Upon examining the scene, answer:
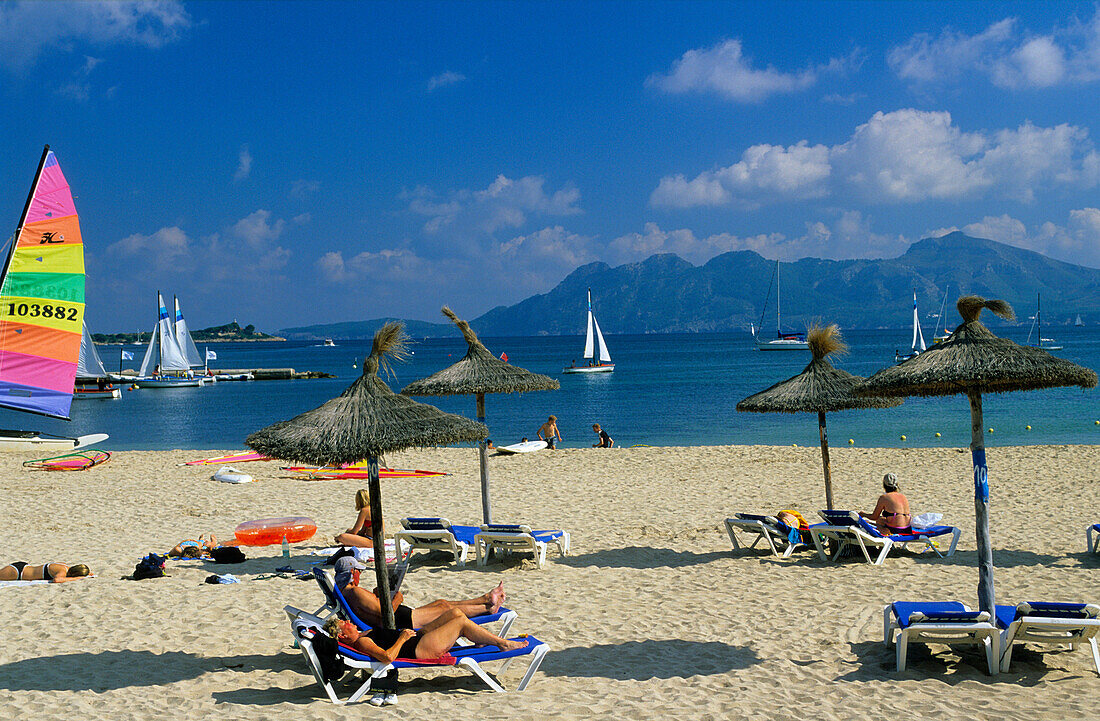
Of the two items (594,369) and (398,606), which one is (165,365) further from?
(398,606)

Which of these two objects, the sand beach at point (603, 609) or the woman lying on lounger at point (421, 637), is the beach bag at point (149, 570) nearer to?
the sand beach at point (603, 609)

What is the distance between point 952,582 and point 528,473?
9822 mm

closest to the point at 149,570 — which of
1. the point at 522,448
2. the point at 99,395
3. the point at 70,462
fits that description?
the point at 522,448

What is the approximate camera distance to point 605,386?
58.0 meters

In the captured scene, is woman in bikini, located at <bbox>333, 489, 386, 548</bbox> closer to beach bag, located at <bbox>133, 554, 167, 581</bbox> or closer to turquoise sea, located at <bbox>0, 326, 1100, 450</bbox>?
beach bag, located at <bbox>133, 554, 167, 581</bbox>

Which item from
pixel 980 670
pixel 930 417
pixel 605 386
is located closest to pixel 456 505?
pixel 980 670

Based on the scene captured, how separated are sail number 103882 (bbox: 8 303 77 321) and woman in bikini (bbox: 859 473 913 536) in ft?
44.2

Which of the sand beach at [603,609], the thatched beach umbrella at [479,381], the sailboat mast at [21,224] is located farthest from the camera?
the sailboat mast at [21,224]

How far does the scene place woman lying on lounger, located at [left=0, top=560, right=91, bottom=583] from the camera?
25.9ft

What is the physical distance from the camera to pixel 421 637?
208 inches

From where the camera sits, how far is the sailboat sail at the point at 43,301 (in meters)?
13.2

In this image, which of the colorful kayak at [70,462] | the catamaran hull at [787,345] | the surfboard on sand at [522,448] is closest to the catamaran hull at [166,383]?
the colorful kayak at [70,462]

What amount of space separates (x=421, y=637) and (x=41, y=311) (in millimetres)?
11782

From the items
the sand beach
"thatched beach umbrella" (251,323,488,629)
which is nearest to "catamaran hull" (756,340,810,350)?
the sand beach
